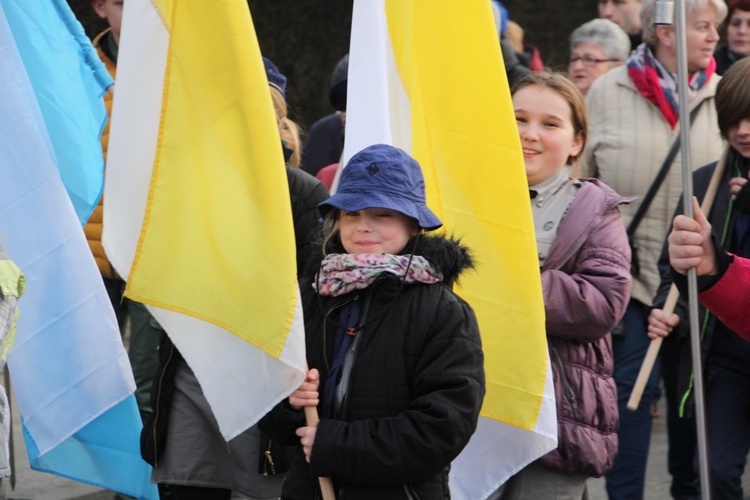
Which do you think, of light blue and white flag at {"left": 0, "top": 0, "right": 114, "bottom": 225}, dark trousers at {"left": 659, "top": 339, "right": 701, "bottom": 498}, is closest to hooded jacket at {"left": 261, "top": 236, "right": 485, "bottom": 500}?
light blue and white flag at {"left": 0, "top": 0, "right": 114, "bottom": 225}

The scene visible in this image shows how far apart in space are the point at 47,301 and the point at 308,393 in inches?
55.5

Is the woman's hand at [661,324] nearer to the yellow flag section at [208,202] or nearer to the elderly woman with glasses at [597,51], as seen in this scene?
the yellow flag section at [208,202]

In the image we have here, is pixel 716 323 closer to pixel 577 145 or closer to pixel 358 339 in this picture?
pixel 577 145

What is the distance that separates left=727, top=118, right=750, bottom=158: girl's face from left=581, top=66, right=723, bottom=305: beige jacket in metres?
1.21

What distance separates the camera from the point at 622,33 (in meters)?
7.91

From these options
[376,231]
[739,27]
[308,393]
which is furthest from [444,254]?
[739,27]

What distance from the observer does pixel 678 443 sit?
618 cm

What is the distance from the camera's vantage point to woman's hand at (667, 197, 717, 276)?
4.45 meters

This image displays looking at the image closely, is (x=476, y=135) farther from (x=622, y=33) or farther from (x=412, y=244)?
(x=622, y=33)

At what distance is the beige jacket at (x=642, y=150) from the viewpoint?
6285 millimetres

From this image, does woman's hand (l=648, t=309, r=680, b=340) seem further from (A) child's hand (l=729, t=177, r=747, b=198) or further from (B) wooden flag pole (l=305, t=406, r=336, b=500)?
(B) wooden flag pole (l=305, t=406, r=336, b=500)

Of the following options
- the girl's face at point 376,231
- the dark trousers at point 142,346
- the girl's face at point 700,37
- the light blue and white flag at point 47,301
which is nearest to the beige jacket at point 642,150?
the girl's face at point 700,37

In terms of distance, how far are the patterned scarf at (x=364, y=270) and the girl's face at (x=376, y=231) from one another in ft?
0.19

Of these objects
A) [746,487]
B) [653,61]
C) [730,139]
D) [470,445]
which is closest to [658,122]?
[653,61]
